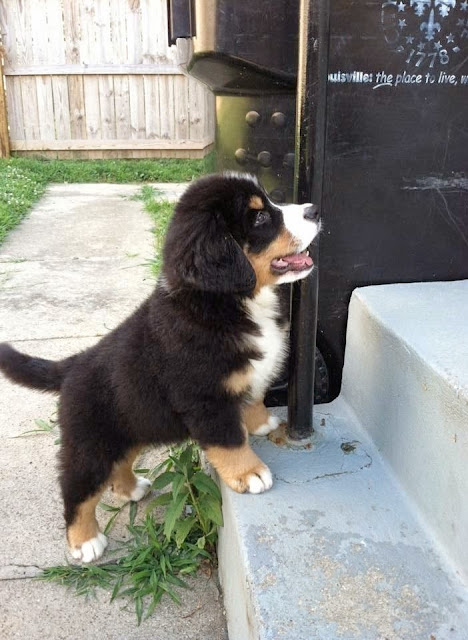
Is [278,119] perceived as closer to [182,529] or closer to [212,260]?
[212,260]

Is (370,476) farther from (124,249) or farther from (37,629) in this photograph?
(124,249)

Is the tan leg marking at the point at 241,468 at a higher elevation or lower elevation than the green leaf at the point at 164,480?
higher

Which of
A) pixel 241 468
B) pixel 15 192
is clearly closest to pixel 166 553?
pixel 241 468

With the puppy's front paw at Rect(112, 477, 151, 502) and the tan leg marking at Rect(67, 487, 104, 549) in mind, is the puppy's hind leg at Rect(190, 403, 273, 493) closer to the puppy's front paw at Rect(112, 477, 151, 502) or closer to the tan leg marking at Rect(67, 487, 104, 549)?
the tan leg marking at Rect(67, 487, 104, 549)

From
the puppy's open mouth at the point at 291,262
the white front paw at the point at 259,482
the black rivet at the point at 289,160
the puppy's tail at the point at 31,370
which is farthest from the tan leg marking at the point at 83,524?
the black rivet at the point at 289,160

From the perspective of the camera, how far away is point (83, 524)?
7.14ft

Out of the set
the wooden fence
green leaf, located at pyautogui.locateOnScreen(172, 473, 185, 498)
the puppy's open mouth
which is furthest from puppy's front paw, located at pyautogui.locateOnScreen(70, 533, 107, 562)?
the wooden fence

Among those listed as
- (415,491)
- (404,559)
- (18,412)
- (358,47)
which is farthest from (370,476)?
(18,412)

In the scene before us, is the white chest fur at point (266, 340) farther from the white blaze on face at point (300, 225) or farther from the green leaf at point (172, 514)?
the green leaf at point (172, 514)

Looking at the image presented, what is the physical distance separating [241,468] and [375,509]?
429mm

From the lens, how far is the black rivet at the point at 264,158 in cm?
231

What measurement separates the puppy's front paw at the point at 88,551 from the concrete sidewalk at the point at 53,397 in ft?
0.24

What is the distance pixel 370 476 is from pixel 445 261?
35.4 inches

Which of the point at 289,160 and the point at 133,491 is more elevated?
the point at 289,160
